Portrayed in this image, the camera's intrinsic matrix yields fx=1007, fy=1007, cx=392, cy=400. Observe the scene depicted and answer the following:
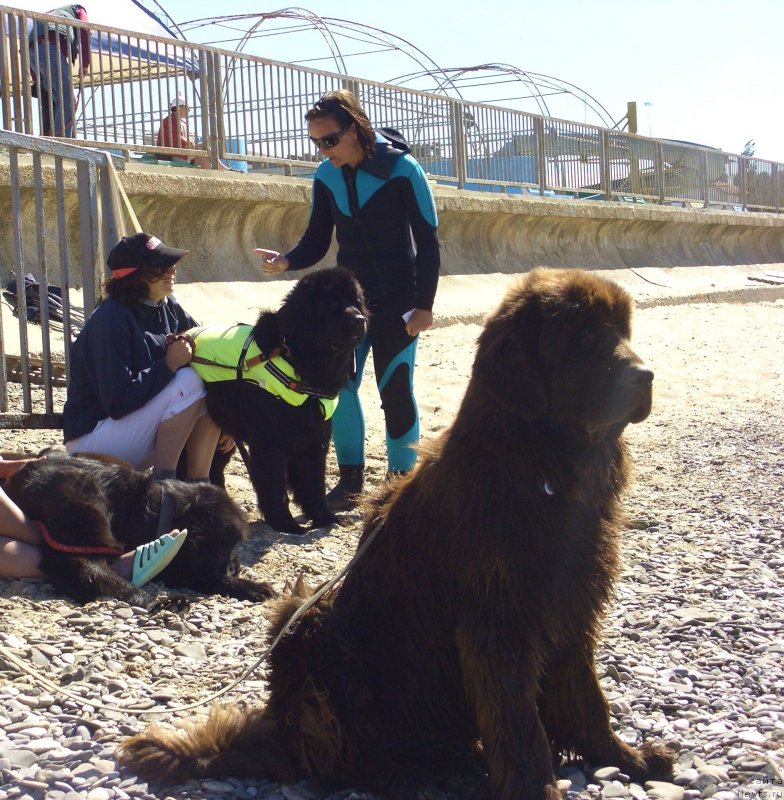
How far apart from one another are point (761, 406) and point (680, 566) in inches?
209

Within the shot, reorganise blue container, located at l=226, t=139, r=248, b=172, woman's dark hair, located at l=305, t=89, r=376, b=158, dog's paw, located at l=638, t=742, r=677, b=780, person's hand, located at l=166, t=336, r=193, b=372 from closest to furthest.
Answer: dog's paw, located at l=638, t=742, r=677, b=780
person's hand, located at l=166, t=336, r=193, b=372
woman's dark hair, located at l=305, t=89, r=376, b=158
blue container, located at l=226, t=139, r=248, b=172

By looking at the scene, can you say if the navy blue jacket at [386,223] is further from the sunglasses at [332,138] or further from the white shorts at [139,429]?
the white shorts at [139,429]

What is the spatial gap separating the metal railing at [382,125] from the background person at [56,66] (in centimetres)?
11

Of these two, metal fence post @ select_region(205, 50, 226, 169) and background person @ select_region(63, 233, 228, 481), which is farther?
metal fence post @ select_region(205, 50, 226, 169)

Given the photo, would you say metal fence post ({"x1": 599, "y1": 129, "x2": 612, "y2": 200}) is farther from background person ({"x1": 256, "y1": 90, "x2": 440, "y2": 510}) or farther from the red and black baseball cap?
the red and black baseball cap

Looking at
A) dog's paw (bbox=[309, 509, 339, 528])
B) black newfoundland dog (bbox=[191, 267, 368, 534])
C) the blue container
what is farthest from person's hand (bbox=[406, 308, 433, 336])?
the blue container

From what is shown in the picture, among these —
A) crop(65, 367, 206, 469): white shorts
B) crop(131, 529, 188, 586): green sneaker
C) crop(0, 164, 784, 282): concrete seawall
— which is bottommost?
crop(131, 529, 188, 586): green sneaker

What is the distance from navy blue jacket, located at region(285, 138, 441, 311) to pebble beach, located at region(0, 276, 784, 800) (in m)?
1.50

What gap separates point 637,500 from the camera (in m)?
6.66

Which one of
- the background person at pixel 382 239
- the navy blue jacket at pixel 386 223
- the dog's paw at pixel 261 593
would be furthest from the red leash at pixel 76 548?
the navy blue jacket at pixel 386 223

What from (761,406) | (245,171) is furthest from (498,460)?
(245,171)

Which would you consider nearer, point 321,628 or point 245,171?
point 321,628

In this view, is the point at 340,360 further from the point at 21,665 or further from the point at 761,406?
the point at 761,406

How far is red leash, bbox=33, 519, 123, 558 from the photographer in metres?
4.38
